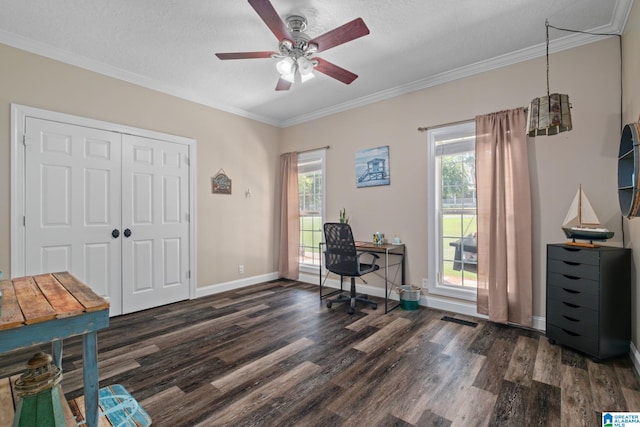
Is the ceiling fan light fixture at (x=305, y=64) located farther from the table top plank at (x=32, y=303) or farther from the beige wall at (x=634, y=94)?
the beige wall at (x=634, y=94)

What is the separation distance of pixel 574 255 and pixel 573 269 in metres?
0.12

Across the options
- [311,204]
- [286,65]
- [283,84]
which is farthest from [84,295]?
[311,204]

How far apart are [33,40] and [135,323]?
2983 millimetres

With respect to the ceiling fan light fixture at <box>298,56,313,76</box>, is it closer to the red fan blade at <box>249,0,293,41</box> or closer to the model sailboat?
the red fan blade at <box>249,0,293,41</box>

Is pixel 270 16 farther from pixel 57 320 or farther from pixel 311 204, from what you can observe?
pixel 311 204

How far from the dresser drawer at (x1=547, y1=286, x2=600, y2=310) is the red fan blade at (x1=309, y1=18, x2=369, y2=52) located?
2.65m

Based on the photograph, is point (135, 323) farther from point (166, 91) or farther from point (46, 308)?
point (166, 91)

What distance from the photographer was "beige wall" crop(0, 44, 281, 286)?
282cm

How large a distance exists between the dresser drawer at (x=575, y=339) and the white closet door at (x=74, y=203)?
4.49 m

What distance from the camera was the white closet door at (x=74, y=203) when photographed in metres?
2.93

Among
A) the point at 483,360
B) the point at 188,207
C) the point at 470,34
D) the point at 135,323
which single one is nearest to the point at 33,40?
the point at 188,207

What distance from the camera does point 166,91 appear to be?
386 centimetres

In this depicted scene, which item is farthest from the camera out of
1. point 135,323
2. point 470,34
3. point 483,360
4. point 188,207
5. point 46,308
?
point 188,207

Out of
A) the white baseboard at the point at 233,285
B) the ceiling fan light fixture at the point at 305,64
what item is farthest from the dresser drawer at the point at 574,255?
the white baseboard at the point at 233,285
